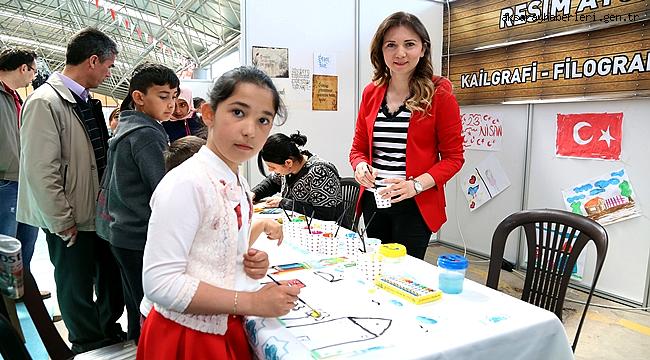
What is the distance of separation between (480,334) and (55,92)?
202 centimetres

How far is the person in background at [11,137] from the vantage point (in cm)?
273

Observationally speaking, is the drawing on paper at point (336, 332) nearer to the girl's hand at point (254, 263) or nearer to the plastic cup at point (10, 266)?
the girl's hand at point (254, 263)

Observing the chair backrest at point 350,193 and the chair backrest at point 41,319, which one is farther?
the chair backrest at point 350,193

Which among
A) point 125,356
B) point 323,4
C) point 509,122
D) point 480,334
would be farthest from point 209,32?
point 480,334

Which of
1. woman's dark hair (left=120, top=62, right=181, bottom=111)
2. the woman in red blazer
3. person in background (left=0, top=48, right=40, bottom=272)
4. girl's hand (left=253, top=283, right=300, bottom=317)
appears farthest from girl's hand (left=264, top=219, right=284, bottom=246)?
person in background (left=0, top=48, right=40, bottom=272)

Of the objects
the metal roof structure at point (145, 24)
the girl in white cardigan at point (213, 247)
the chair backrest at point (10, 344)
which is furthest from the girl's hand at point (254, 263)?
the metal roof structure at point (145, 24)

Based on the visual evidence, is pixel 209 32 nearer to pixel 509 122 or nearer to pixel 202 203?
pixel 509 122

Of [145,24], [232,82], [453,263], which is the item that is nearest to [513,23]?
[453,263]

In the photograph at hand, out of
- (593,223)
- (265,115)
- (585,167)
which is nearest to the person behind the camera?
(265,115)

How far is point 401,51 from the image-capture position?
167cm

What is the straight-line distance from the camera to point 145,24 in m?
9.88

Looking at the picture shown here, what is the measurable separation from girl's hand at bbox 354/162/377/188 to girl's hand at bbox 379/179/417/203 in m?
0.08

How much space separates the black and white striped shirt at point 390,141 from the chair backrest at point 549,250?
445mm

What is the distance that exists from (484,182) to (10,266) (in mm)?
3526
